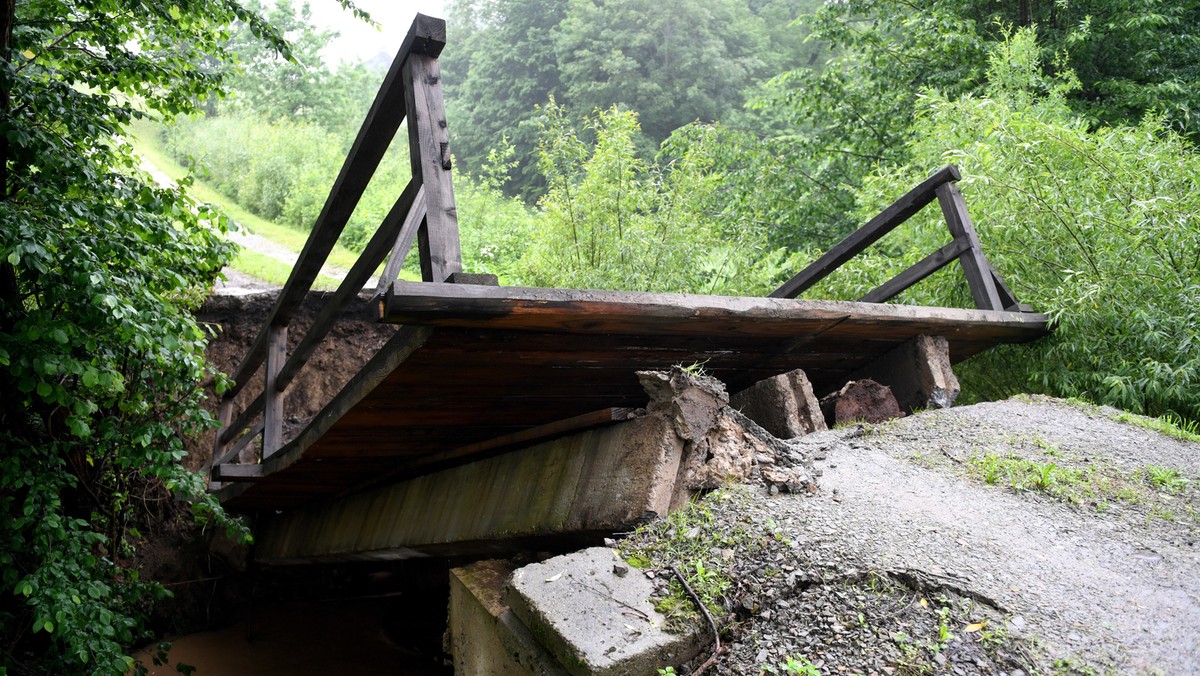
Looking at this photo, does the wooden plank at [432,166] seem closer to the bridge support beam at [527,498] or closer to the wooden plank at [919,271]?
the bridge support beam at [527,498]

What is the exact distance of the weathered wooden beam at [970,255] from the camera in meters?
4.52

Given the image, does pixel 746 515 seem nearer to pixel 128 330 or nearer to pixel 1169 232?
pixel 128 330

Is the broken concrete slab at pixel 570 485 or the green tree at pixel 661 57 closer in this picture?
the broken concrete slab at pixel 570 485

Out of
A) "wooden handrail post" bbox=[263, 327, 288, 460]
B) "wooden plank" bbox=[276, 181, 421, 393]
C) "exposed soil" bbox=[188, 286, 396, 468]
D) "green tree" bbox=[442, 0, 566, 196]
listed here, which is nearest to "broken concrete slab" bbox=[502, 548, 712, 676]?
"wooden plank" bbox=[276, 181, 421, 393]

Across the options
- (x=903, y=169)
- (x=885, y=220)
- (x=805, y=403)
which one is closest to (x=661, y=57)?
(x=903, y=169)

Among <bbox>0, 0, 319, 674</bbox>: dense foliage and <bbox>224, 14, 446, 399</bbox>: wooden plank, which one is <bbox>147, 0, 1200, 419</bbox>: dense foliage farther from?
→ <bbox>0, 0, 319, 674</bbox>: dense foliage

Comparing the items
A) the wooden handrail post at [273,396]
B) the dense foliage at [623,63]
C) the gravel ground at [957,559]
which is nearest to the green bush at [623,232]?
the wooden handrail post at [273,396]

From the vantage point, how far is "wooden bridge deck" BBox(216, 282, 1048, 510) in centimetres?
235

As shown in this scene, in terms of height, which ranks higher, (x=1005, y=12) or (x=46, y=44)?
(x=1005, y=12)

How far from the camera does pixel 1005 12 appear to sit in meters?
12.4

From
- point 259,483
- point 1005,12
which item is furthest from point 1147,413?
point 1005,12

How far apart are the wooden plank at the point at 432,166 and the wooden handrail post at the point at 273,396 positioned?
2352mm

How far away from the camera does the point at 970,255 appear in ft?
15.4

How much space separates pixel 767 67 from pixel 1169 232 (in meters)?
26.5
